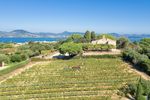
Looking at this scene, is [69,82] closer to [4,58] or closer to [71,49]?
[4,58]

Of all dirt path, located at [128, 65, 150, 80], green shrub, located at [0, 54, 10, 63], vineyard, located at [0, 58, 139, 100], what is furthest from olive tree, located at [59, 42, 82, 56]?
dirt path, located at [128, 65, 150, 80]

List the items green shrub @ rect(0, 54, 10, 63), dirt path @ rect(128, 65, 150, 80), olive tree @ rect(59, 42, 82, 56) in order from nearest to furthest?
dirt path @ rect(128, 65, 150, 80)
green shrub @ rect(0, 54, 10, 63)
olive tree @ rect(59, 42, 82, 56)

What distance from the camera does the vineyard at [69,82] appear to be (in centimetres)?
3522

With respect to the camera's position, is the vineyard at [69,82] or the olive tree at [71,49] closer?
the vineyard at [69,82]

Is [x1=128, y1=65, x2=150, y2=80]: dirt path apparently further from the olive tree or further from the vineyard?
the olive tree

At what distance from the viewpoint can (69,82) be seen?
41.3 metres

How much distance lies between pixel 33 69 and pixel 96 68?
1227 centimetres

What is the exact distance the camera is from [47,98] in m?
34.0

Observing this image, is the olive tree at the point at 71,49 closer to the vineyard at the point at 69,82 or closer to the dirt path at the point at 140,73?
the vineyard at the point at 69,82

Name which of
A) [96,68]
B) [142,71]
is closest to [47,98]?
[96,68]

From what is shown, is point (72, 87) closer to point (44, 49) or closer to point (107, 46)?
point (107, 46)

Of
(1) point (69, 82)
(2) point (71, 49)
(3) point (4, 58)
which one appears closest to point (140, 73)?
(1) point (69, 82)

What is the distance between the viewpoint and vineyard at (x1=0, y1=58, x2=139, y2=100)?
35.2m

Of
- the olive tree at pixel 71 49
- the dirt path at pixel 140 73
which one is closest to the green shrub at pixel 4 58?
the olive tree at pixel 71 49
